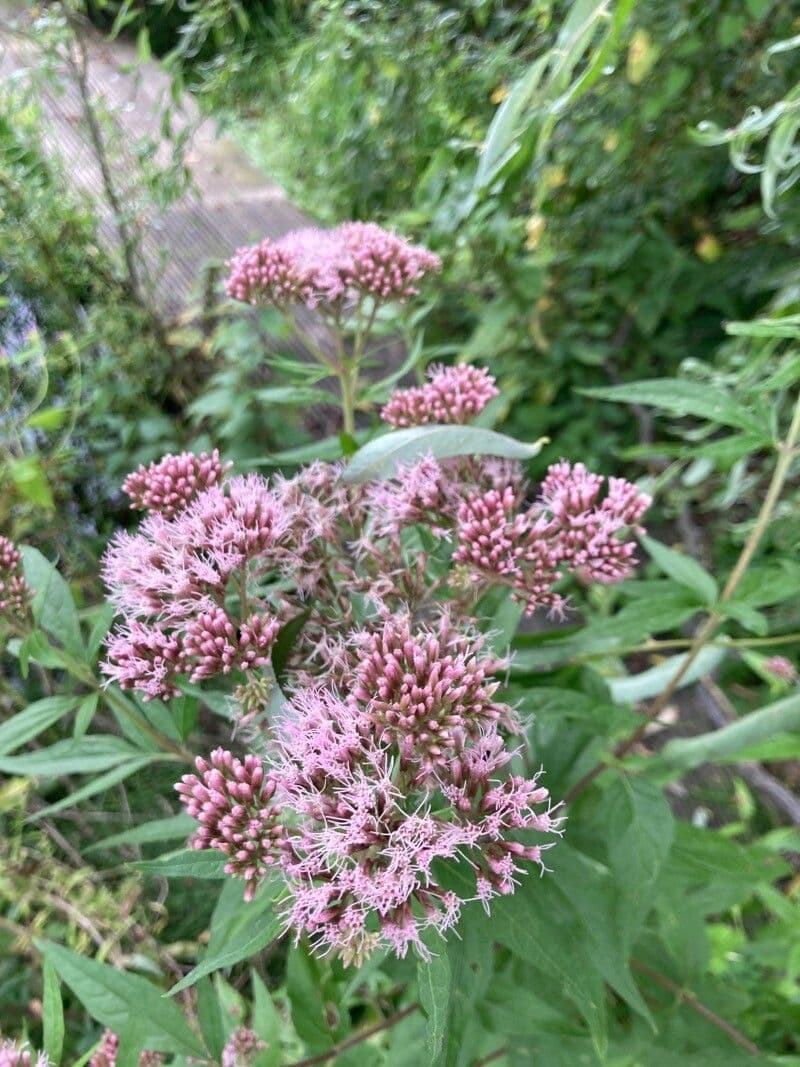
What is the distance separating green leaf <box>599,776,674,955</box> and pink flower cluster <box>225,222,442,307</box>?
0.67 m

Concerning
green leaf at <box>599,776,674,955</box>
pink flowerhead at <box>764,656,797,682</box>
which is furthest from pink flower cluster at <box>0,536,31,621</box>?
pink flowerhead at <box>764,656,797,682</box>

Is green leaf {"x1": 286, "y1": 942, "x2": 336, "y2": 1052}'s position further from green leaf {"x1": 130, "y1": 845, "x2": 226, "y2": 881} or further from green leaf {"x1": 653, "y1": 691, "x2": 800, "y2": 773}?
green leaf {"x1": 653, "y1": 691, "x2": 800, "y2": 773}

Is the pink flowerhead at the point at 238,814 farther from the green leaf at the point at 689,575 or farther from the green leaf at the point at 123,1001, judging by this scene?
the green leaf at the point at 689,575

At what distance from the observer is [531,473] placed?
208 cm

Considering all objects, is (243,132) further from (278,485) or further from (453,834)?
(453,834)

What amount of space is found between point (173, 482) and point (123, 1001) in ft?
1.73

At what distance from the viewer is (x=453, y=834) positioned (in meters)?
0.54

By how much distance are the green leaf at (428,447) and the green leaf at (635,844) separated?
389 mm

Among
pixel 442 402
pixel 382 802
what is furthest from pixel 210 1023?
pixel 442 402

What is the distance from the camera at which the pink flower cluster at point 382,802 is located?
21.2 inches

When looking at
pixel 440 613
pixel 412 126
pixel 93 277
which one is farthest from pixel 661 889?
pixel 412 126

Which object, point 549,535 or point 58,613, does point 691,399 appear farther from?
point 58,613

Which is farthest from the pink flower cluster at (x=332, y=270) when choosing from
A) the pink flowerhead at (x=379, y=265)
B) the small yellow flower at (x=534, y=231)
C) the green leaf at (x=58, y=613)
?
the small yellow flower at (x=534, y=231)

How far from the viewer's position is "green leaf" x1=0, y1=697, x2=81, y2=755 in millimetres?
739
